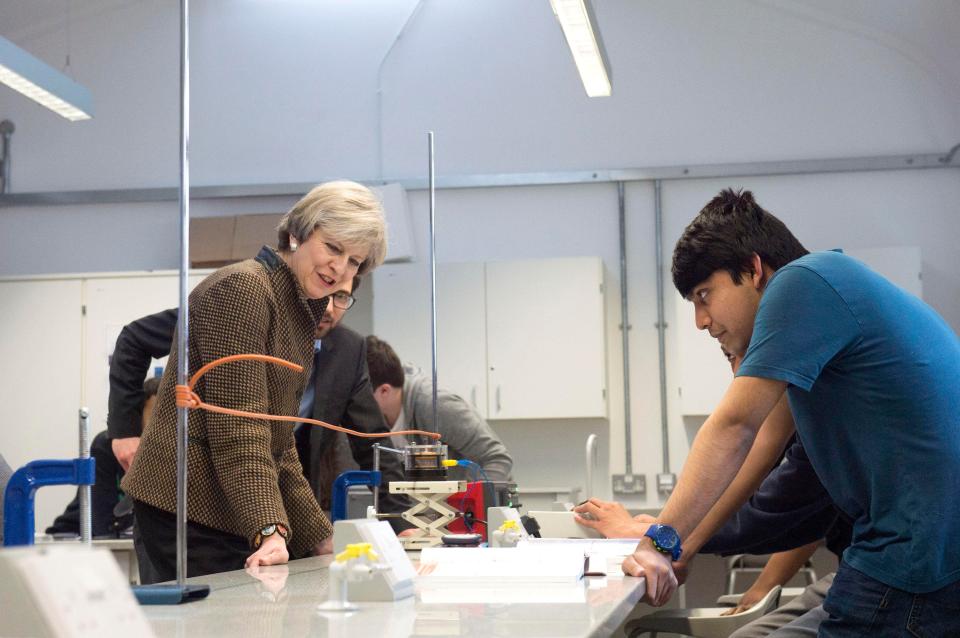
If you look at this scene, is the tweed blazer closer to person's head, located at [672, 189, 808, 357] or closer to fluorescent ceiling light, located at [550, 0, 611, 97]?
person's head, located at [672, 189, 808, 357]

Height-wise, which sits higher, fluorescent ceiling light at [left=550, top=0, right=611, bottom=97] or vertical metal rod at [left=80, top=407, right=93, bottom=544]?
fluorescent ceiling light at [left=550, top=0, right=611, bottom=97]

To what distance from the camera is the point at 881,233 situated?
6164 mm

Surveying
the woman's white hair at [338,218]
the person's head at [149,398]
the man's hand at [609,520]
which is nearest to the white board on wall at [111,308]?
the person's head at [149,398]

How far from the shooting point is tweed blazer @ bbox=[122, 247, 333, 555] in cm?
186

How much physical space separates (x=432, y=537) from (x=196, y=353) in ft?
2.20

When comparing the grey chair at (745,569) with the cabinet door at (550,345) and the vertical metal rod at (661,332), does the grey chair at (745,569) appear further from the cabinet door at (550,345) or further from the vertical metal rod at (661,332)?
the vertical metal rod at (661,332)

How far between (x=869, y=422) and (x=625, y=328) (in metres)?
4.72

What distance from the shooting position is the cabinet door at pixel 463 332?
19.3 feet

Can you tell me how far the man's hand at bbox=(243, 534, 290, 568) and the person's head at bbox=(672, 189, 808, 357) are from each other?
0.82 m

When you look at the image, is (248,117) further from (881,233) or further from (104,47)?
(881,233)

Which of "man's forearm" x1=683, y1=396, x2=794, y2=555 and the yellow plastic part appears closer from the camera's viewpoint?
the yellow plastic part

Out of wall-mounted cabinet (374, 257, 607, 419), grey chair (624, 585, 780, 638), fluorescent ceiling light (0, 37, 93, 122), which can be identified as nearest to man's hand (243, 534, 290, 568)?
grey chair (624, 585, 780, 638)

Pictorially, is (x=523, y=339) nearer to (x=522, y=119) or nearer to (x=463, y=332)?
(x=463, y=332)

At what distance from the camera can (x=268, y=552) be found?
1.87m
